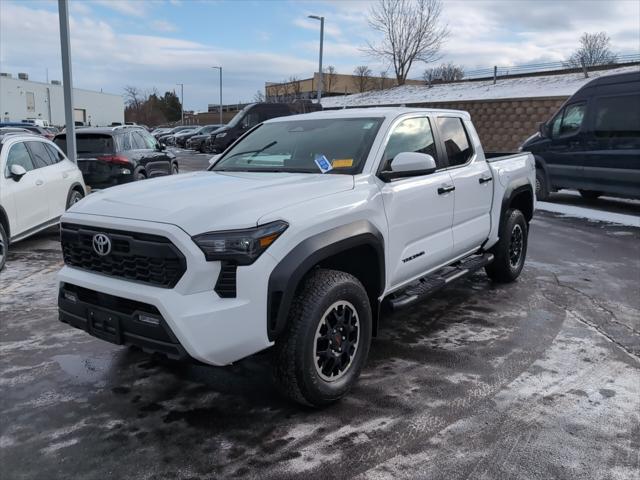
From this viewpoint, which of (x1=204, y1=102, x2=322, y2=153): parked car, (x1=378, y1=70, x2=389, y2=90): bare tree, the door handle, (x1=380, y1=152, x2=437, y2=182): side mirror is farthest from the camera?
(x1=378, y1=70, x2=389, y2=90): bare tree

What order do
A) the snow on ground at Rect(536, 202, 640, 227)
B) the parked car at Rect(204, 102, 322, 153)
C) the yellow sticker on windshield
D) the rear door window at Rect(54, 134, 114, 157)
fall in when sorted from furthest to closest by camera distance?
the parked car at Rect(204, 102, 322, 153), the rear door window at Rect(54, 134, 114, 157), the snow on ground at Rect(536, 202, 640, 227), the yellow sticker on windshield

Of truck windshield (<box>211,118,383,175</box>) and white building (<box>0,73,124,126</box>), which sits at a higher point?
white building (<box>0,73,124,126</box>)

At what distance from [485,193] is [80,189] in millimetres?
6673

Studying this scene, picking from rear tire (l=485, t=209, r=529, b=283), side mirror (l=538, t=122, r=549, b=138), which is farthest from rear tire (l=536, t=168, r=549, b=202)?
rear tire (l=485, t=209, r=529, b=283)

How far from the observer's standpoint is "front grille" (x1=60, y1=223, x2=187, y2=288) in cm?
301

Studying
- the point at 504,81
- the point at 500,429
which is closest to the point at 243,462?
the point at 500,429

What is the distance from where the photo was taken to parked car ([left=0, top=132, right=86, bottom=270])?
704 centimetres

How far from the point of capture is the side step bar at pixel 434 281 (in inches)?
164

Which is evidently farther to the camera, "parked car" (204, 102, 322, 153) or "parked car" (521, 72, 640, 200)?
"parked car" (204, 102, 322, 153)

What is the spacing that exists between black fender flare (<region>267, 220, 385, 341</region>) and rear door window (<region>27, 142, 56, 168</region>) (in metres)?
6.26

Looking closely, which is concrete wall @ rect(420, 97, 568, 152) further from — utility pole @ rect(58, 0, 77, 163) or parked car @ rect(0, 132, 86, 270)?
parked car @ rect(0, 132, 86, 270)

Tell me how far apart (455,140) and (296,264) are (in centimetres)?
284

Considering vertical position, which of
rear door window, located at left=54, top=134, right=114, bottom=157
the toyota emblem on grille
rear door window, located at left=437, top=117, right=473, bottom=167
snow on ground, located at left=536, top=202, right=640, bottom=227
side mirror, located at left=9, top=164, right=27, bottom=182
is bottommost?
snow on ground, located at left=536, top=202, right=640, bottom=227

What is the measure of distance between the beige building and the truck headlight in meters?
51.7
